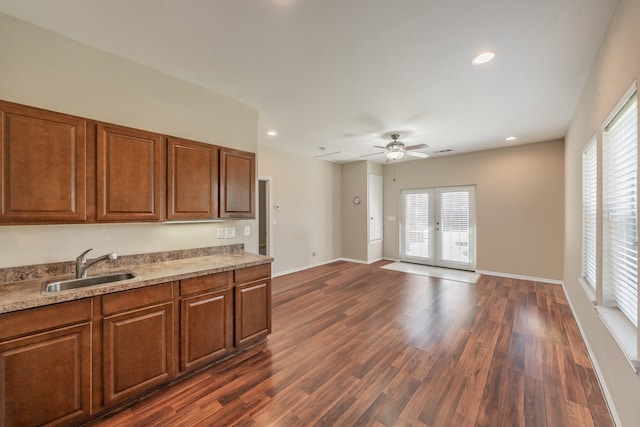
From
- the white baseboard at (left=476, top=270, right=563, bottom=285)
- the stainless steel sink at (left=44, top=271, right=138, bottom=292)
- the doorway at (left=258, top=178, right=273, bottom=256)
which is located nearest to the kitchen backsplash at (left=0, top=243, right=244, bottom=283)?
the stainless steel sink at (left=44, top=271, right=138, bottom=292)

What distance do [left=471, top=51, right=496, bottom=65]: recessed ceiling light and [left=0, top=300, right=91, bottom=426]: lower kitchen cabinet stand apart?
3577mm

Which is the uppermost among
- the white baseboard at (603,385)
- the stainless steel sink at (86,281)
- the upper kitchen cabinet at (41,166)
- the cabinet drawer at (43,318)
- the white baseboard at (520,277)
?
the upper kitchen cabinet at (41,166)

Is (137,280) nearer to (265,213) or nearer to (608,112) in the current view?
(265,213)

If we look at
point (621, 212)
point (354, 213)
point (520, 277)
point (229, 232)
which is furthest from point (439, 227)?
point (229, 232)

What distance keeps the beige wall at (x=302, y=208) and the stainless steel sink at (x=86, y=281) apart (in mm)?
3347

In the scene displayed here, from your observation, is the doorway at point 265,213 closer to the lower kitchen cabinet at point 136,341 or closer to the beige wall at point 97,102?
the beige wall at point 97,102

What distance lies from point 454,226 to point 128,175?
20.5ft

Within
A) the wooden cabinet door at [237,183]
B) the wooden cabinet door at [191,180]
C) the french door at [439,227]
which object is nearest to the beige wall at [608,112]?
the french door at [439,227]

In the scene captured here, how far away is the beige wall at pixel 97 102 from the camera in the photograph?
5.98 feet

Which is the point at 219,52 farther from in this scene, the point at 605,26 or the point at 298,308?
the point at 298,308

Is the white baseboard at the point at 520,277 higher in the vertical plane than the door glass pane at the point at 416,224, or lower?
lower

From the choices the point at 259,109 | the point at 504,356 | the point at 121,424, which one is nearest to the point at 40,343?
the point at 121,424

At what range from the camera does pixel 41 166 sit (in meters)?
1.74

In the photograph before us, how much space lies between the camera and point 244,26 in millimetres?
1849
